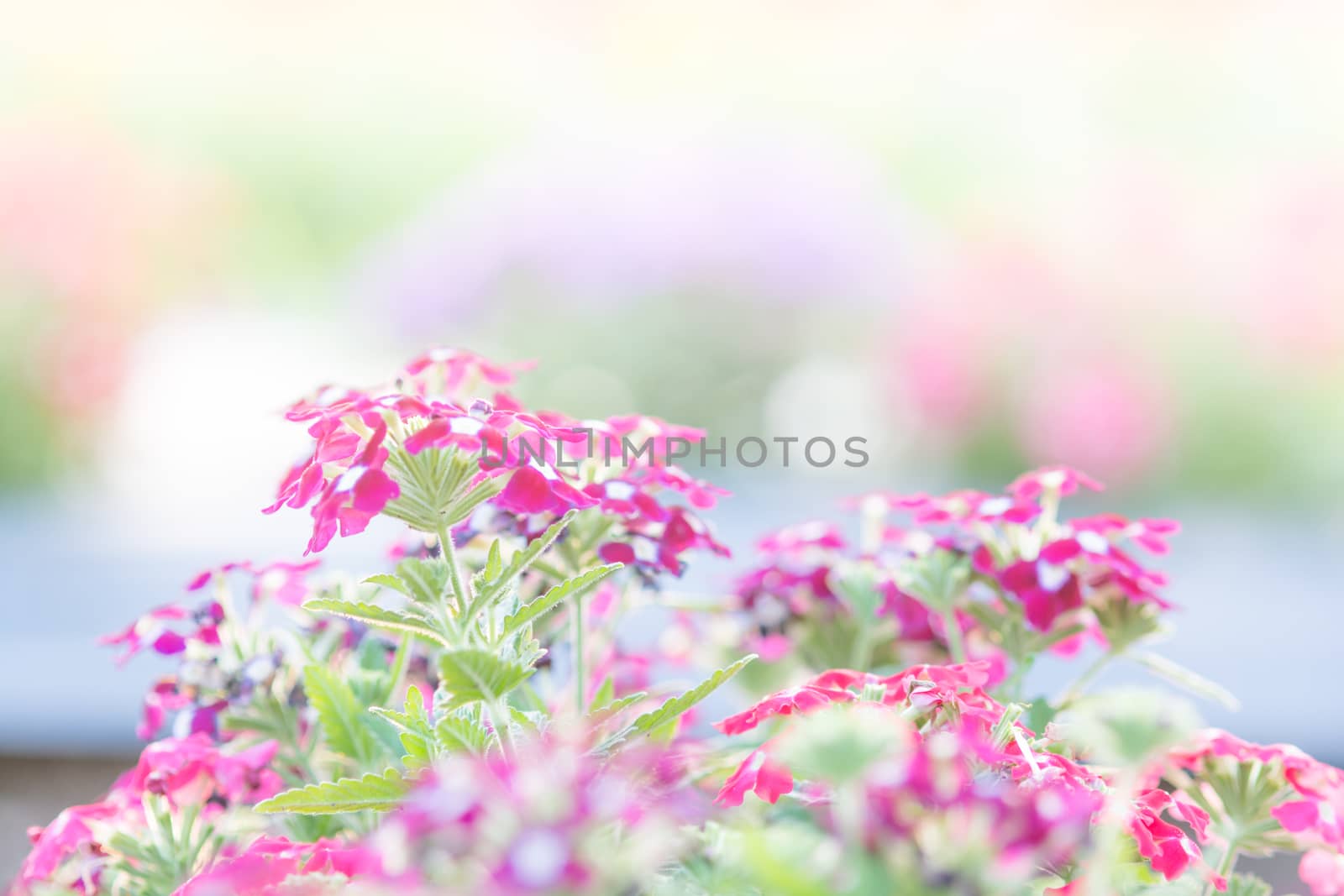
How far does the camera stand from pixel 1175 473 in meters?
3.39

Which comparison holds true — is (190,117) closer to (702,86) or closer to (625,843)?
(702,86)

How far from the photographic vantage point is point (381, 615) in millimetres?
550

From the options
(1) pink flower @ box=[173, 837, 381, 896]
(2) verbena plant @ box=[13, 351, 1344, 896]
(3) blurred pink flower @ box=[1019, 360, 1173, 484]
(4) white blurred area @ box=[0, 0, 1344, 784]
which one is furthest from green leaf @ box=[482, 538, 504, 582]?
(3) blurred pink flower @ box=[1019, 360, 1173, 484]

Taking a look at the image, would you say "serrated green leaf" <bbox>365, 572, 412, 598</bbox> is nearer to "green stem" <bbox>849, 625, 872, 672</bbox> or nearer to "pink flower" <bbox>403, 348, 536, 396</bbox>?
"pink flower" <bbox>403, 348, 536, 396</bbox>

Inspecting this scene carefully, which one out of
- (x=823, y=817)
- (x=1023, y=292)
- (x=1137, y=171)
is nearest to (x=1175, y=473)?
(x=1023, y=292)

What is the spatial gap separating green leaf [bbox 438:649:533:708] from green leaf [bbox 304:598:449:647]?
5cm

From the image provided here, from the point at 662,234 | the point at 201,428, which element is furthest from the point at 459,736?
the point at 201,428

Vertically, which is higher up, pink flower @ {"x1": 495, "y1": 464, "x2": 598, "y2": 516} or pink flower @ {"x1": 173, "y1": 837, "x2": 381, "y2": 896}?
pink flower @ {"x1": 495, "y1": 464, "x2": 598, "y2": 516}

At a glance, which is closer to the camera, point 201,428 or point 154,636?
point 154,636

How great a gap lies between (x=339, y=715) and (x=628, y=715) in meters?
0.16

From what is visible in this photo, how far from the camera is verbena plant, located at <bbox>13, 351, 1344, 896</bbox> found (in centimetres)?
38

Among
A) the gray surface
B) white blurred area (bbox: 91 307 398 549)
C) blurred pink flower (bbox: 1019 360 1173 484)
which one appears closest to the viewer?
the gray surface

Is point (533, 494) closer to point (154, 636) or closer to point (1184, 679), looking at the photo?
point (154, 636)

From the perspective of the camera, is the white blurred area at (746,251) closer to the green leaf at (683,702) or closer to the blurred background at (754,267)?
the blurred background at (754,267)
